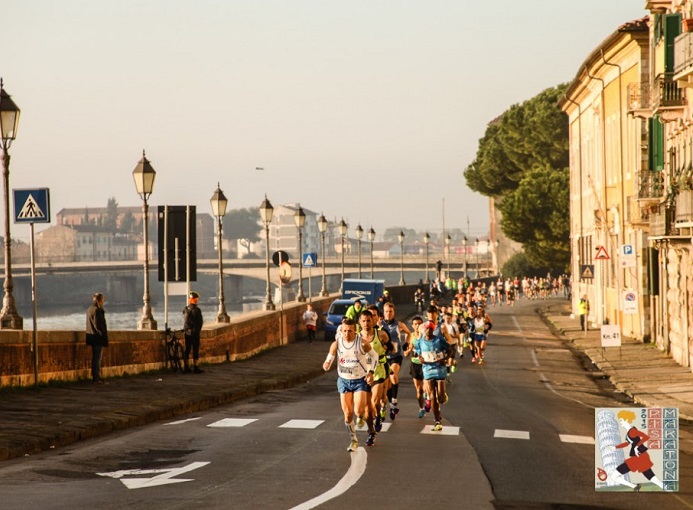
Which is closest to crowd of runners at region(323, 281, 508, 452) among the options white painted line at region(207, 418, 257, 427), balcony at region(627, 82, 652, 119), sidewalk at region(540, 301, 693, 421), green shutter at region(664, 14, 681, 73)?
white painted line at region(207, 418, 257, 427)

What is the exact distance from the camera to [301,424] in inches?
814

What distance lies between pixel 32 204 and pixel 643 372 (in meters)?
19.6

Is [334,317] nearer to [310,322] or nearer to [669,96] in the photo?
[310,322]

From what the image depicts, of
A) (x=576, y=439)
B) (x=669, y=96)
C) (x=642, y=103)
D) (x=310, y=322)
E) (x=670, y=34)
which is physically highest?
(x=670, y=34)

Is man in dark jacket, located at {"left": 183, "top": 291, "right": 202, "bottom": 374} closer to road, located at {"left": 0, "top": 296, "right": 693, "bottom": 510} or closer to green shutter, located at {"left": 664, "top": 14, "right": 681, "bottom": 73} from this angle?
road, located at {"left": 0, "top": 296, "right": 693, "bottom": 510}

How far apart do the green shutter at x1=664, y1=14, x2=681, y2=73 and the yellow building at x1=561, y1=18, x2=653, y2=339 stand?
539 centimetres

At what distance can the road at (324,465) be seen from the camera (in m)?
12.7

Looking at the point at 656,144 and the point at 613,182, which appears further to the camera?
the point at 613,182

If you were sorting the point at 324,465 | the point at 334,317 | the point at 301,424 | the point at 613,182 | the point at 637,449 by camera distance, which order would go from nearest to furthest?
the point at 637,449 < the point at 324,465 < the point at 301,424 < the point at 334,317 < the point at 613,182

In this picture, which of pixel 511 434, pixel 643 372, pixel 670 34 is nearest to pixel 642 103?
pixel 670 34

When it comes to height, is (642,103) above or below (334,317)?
above

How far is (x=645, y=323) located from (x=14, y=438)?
115ft

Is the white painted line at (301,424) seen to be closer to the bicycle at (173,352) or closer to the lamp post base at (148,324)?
the bicycle at (173,352)

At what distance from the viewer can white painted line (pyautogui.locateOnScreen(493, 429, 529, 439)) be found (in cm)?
1963
